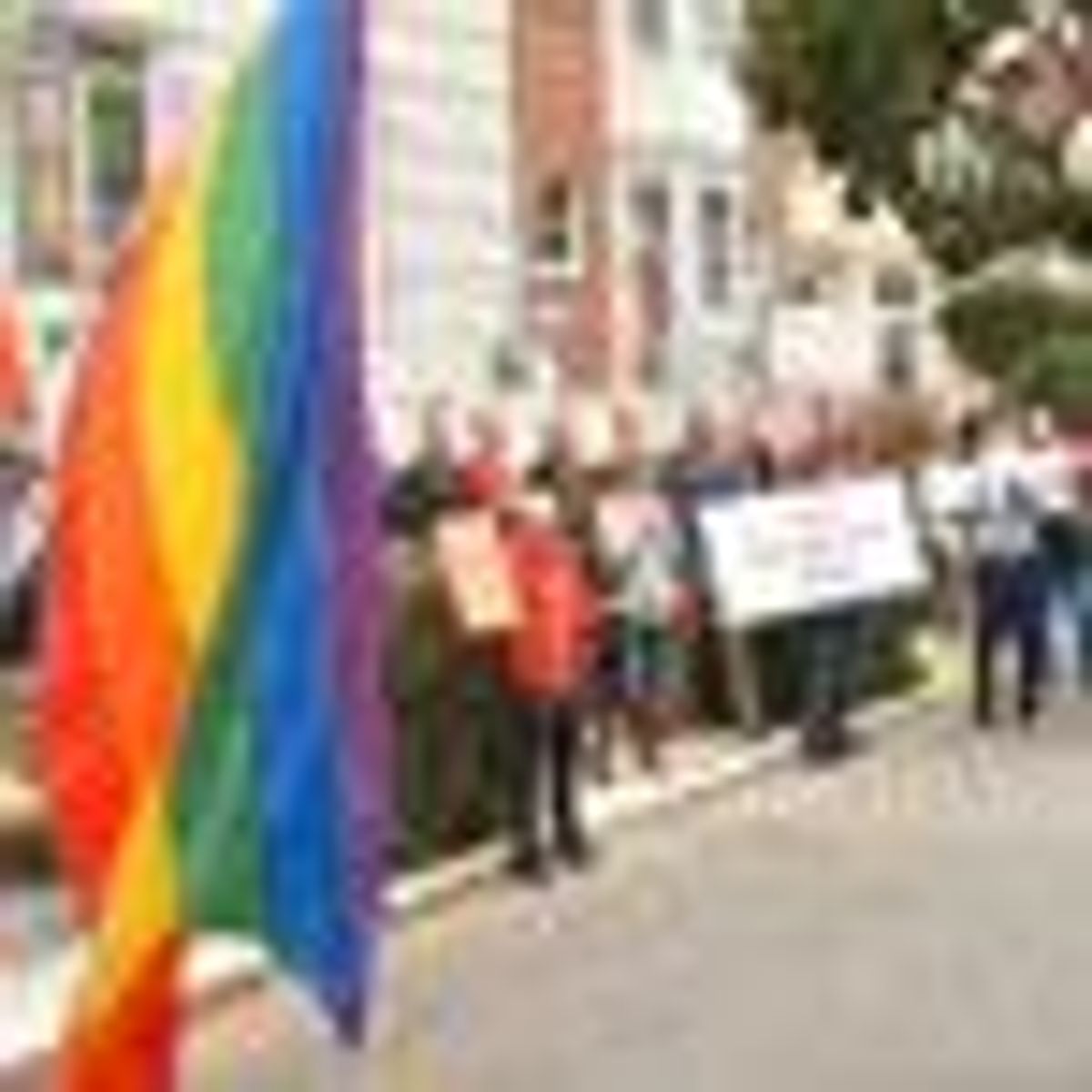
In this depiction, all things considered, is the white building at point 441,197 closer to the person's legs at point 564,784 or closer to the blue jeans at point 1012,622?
the blue jeans at point 1012,622

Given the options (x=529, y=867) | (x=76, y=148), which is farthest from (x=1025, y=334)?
(x=529, y=867)

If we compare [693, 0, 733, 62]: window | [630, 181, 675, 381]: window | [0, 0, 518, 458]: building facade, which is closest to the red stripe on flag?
[0, 0, 518, 458]: building facade

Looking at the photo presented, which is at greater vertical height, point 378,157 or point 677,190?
point 378,157

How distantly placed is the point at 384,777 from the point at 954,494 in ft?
88.6

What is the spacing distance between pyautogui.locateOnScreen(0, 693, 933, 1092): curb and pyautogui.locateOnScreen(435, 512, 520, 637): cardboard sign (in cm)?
88

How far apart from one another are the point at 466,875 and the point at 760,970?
9.95 ft

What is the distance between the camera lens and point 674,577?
2795cm

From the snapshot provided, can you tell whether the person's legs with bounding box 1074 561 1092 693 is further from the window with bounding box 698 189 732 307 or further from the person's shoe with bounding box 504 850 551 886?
the window with bounding box 698 189 732 307

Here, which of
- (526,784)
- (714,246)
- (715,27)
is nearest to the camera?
(526,784)

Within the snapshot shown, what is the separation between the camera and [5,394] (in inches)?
525

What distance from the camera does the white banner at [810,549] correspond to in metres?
29.0

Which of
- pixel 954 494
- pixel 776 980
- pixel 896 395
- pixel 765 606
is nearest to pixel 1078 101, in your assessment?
pixel 896 395

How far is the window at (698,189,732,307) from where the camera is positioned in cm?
5325

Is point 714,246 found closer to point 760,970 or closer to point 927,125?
point 927,125
